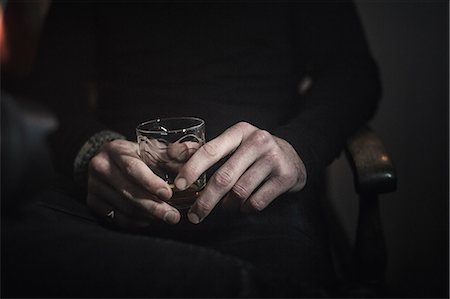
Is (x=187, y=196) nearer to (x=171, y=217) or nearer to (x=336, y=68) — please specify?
(x=171, y=217)

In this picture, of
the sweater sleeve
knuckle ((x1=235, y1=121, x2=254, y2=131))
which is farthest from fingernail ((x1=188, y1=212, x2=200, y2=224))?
the sweater sleeve

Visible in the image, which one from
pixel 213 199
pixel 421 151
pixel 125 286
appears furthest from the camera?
pixel 421 151

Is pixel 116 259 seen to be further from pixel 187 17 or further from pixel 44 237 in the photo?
pixel 187 17

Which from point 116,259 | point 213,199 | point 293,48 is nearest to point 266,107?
Result: point 293,48

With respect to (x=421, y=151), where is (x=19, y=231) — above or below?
above

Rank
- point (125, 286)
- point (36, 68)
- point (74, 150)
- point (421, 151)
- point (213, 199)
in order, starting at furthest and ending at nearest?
point (421, 151)
point (36, 68)
point (74, 150)
point (213, 199)
point (125, 286)
